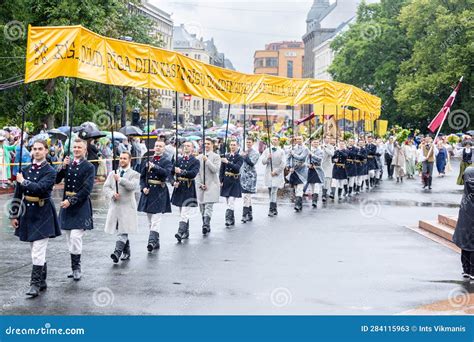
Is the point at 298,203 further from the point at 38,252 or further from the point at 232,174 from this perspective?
the point at 38,252

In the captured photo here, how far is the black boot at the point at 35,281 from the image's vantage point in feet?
32.4

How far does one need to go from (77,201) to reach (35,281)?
1.51 m

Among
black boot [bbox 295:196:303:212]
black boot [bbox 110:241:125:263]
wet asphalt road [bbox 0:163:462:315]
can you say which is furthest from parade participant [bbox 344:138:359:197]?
black boot [bbox 110:241:125:263]

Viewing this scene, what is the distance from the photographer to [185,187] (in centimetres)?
1535

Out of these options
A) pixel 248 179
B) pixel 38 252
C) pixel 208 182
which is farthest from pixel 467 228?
pixel 248 179

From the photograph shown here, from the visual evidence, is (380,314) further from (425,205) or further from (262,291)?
(425,205)

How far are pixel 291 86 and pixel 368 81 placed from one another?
172 ft

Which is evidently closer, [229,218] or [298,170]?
[229,218]

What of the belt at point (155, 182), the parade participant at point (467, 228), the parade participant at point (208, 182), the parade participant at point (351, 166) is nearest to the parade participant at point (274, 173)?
the parade participant at point (208, 182)

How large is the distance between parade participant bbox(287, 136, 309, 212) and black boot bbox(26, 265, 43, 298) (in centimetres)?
1150

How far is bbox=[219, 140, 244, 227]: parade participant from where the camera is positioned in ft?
57.7

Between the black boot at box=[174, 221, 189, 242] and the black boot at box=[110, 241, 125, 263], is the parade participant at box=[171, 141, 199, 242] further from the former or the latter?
the black boot at box=[110, 241, 125, 263]

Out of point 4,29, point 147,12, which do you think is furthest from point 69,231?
point 147,12

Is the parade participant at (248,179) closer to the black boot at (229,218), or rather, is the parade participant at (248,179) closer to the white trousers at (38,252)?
the black boot at (229,218)
